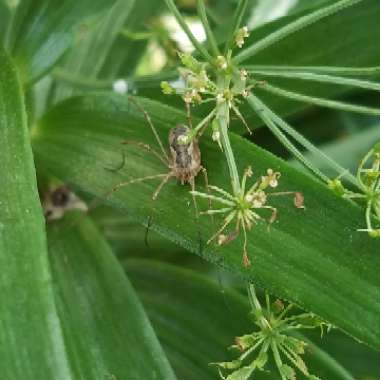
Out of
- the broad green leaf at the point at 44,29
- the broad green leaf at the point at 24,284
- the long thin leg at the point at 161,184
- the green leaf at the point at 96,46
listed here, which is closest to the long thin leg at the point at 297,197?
the long thin leg at the point at 161,184

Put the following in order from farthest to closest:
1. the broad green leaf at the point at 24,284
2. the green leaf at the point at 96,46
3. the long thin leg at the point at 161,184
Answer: the green leaf at the point at 96,46 < the long thin leg at the point at 161,184 < the broad green leaf at the point at 24,284

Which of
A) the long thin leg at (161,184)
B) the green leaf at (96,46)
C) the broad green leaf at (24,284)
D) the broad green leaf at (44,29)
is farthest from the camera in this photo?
the green leaf at (96,46)

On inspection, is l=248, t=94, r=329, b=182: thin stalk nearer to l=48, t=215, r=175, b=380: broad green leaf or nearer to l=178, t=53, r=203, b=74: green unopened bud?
l=178, t=53, r=203, b=74: green unopened bud

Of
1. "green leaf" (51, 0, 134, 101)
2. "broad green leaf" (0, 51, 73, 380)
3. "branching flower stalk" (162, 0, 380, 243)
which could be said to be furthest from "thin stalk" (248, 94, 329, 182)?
"green leaf" (51, 0, 134, 101)

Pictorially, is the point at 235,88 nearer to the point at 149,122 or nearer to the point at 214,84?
the point at 214,84

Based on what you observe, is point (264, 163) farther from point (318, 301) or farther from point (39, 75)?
point (39, 75)

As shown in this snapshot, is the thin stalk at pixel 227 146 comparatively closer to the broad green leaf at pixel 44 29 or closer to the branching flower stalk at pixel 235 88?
the branching flower stalk at pixel 235 88

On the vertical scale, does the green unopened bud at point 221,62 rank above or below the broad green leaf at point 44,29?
below

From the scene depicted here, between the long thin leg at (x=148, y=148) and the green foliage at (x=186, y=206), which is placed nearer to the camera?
the green foliage at (x=186, y=206)

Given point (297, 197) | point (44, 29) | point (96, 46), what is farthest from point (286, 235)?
point (96, 46)
